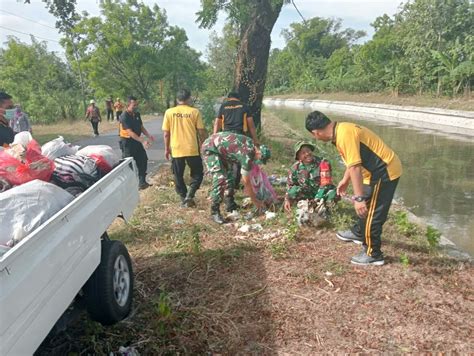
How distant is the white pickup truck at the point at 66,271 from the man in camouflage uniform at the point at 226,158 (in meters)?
1.74

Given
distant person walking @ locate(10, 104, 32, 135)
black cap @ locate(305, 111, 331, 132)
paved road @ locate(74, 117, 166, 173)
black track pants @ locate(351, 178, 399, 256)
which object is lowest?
paved road @ locate(74, 117, 166, 173)

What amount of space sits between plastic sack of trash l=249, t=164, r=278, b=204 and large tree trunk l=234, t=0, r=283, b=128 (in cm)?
424

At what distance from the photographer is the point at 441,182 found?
871 cm

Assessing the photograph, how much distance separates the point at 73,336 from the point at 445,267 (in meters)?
3.57

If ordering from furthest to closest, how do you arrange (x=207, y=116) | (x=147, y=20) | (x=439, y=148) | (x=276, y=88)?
(x=276, y=88)
(x=147, y=20)
(x=439, y=148)
(x=207, y=116)

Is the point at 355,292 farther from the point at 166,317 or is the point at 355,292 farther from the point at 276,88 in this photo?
the point at 276,88

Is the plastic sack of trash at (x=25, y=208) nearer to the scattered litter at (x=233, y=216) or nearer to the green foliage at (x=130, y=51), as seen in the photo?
the scattered litter at (x=233, y=216)

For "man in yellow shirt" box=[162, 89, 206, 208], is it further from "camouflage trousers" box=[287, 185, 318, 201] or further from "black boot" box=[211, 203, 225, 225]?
"camouflage trousers" box=[287, 185, 318, 201]

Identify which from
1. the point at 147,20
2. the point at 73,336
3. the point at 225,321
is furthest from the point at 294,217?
the point at 147,20

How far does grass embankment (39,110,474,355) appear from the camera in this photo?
2926 millimetres

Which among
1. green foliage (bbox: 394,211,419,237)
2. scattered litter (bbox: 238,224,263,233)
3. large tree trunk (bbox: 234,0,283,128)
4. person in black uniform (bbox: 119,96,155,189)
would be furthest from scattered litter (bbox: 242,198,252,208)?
large tree trunk (bbox: 234,0,283,128)

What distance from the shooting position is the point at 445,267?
4094 millimetres

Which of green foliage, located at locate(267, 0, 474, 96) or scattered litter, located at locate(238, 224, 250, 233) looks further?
green foliage, located at locate(267, 0, 474, 96)

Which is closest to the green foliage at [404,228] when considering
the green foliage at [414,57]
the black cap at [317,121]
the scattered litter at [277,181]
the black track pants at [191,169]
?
the black cap at [317,121]
